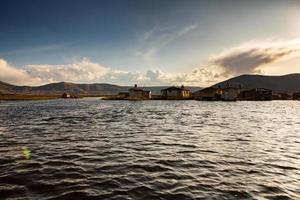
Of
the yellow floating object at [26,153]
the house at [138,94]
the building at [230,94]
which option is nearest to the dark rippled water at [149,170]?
the yellow floating object at [26,153]

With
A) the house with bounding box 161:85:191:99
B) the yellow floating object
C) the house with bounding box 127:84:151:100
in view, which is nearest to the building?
the house with bounding box 161:85:191:99

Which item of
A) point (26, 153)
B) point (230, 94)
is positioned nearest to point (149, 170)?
point (26, 153)

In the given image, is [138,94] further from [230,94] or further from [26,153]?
[26,153]

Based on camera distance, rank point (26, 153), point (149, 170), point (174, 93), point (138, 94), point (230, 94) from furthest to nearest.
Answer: point (138, 94)
point (174, 93)
point (230, 94)
point (26, 153)
point (149, 170)

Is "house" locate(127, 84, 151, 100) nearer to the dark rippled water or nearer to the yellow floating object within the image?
the dark rippled water

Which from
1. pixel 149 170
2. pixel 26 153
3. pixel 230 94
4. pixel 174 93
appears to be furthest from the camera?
pixel 174 93

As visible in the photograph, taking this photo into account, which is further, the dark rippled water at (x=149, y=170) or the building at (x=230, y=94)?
the building at (x=230, y=94)

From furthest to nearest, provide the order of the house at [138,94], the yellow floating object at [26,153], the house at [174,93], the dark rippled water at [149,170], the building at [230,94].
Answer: the house at [138,94]
the house at [174,93]
the building at [230,94]
the yellow floating object at [26,153]
the dark rippled water at [149,170]

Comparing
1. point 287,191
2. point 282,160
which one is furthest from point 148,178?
point 282,160

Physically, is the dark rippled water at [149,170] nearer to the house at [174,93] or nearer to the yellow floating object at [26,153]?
the yellow floating object at [26,153]

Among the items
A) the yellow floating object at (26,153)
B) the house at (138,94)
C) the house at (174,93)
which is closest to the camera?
the yellow floating object at (26,153)

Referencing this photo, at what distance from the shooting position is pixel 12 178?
11727mm

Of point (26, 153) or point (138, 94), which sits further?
point (138, 94)

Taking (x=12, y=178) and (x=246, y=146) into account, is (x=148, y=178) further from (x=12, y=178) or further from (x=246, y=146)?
(x=246, y=146)
